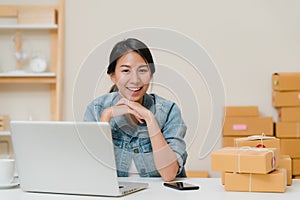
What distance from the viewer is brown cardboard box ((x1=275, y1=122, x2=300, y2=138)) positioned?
10.8 feet

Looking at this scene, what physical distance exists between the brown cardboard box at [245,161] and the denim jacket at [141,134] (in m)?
0.31

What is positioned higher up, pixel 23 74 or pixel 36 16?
pixel 36 16

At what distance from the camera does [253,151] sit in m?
1.64

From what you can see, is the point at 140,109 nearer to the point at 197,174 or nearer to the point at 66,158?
the point at 66,158

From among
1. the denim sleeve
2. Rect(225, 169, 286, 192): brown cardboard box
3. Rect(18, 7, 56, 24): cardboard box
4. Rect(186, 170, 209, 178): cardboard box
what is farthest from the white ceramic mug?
Rect(18, 7, 56, 24): cardboard box

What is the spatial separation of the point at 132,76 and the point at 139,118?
6.8 inches

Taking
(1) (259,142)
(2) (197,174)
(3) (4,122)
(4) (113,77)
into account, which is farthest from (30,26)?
(1) (259,142)

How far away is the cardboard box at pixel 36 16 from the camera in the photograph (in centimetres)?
356

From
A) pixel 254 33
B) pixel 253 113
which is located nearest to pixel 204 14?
pixel 254 33

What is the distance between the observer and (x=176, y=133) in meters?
1.94

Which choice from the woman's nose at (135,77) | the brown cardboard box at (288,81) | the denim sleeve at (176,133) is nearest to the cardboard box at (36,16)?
Result: the brown cardboard box at (288,81)

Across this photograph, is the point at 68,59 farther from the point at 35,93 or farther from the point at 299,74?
the point at 299,74

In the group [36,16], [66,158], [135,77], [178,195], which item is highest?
[36,16]

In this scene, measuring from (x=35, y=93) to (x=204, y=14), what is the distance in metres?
1.26
